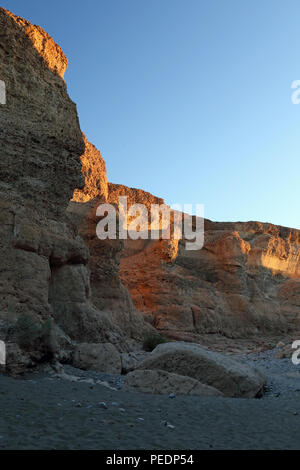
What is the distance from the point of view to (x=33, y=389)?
15.6ft

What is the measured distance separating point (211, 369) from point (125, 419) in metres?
3.13

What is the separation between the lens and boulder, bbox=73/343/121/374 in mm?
7241

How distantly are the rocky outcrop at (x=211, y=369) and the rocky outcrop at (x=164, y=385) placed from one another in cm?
56

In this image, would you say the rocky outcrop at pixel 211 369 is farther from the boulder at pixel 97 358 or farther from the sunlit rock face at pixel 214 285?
the sunlit rock face at pixel 214 285

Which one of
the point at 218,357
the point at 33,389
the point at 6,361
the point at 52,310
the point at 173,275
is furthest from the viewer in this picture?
the point at 173,275

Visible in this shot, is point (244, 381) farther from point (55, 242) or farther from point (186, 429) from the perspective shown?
point (55, 242)

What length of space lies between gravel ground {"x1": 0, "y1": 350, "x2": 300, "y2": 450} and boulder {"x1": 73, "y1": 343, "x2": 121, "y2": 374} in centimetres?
118

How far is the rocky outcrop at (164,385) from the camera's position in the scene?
5.74 metres

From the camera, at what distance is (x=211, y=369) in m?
6.70

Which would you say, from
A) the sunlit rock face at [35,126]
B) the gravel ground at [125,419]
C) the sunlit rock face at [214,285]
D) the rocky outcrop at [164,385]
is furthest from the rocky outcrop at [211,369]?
the sunlit rock face at [214,285]

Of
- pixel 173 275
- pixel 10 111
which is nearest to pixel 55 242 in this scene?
pixel 10 111

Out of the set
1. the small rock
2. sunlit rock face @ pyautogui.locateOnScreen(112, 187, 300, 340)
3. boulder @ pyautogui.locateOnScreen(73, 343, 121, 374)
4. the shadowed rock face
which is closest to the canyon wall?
the shadowed rock face
